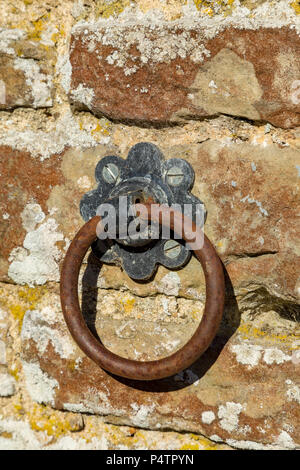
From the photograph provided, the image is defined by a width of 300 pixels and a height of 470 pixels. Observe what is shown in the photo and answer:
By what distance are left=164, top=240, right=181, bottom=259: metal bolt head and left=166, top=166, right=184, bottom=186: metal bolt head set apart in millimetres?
96

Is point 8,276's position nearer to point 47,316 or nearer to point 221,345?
point 47,316

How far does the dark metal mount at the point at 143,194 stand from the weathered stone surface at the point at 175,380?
0.27 feet

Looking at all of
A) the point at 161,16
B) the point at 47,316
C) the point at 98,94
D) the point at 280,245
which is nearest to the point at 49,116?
the point at 98,94

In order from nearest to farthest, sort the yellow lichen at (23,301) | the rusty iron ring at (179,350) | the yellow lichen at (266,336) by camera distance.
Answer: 1. the rusty iron ring at (179,350)
2. the yellow lichen at (266,336)
3. the yellow lichen at (23,301)

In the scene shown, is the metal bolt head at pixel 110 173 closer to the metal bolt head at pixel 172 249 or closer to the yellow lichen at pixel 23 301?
the metal bolt head at pixel 172 249

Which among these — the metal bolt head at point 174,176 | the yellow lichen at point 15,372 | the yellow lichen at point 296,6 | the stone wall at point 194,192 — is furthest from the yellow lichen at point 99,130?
the yellow lichen at point 15,372

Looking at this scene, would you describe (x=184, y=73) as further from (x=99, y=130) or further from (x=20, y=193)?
(x=20, y=193)

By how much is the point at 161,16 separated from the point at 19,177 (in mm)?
372

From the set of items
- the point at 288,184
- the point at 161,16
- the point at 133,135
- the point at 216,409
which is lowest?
the point at 216,409

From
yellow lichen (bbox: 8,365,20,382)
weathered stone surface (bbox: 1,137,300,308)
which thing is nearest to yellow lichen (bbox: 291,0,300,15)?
weathered stone surface (bbox: 1,137,300,308)

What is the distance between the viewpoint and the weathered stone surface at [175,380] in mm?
830

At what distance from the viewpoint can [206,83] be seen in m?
0.80

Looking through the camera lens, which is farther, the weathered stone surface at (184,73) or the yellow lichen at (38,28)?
the yellow lichen at (38,28)

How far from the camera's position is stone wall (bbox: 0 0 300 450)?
2.58 feet
